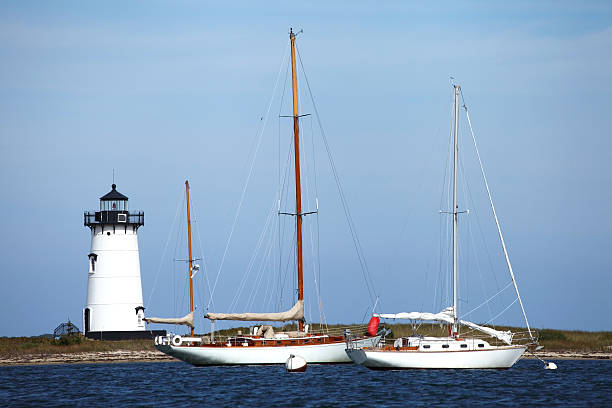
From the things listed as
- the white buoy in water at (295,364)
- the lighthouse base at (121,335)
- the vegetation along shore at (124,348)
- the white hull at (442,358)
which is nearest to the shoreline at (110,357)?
the vegetation along shore at (124,348)

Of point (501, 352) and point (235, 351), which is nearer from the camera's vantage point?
point (501, 352)

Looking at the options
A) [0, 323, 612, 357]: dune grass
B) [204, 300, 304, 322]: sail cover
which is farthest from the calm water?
[0, 323, 612, 357]: dune grass

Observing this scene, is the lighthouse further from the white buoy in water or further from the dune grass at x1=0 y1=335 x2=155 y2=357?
the white buoy in water

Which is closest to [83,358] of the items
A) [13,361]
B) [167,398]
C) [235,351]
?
[13,361]

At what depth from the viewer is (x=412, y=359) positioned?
5019 cm

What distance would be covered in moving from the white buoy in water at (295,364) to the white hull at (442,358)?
3024 millimetres

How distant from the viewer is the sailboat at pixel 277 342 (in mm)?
54375

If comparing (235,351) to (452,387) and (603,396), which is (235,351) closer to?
(452,387)

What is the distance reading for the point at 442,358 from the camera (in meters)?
49.9

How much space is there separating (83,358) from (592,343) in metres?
33.8

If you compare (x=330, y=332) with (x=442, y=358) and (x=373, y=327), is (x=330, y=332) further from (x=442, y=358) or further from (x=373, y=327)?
(x=442, y=358)

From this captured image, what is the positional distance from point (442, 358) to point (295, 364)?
25.3 feet

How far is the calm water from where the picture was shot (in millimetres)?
43031

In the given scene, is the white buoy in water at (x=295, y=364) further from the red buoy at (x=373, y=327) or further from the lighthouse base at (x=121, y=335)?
the lighthouse base at (x=121, y=335)
